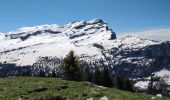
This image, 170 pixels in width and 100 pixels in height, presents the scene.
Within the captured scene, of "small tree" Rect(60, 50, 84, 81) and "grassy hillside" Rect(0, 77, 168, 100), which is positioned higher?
"small tree" Rect(60, 50, 84, 81)

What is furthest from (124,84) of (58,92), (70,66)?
(58,92)

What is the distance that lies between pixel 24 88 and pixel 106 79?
295 feet

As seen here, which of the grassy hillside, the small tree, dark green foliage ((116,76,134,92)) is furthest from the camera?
dark green foliage ((116,76,134,92))

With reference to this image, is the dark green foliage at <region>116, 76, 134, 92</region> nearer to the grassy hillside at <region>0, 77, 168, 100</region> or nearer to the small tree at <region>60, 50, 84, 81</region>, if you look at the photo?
the small tree at <region>60, 50, 84, 81</region>

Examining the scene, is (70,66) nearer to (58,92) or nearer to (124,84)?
(58,92)

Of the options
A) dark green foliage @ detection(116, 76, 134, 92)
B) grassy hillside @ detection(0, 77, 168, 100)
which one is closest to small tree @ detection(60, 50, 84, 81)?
grassy hillside @ detection(0, 77, 168, 100)

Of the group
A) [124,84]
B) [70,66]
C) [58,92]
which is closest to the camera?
[58,92]

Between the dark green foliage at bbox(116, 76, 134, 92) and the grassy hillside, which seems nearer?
the grassy hillside

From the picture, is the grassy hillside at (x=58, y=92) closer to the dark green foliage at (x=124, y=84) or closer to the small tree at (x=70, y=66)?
the small tree at (x=70, y=66)

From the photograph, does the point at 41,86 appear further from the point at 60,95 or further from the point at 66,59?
the point at 66,59

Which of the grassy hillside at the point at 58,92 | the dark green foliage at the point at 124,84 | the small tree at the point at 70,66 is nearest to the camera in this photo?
the grassy hillside at the point at 58,92

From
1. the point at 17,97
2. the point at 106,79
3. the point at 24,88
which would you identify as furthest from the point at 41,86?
the point at 106,79

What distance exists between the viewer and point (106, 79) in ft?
430

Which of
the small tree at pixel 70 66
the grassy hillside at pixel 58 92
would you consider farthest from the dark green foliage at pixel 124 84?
the grassy hillside at pixel 58 92
